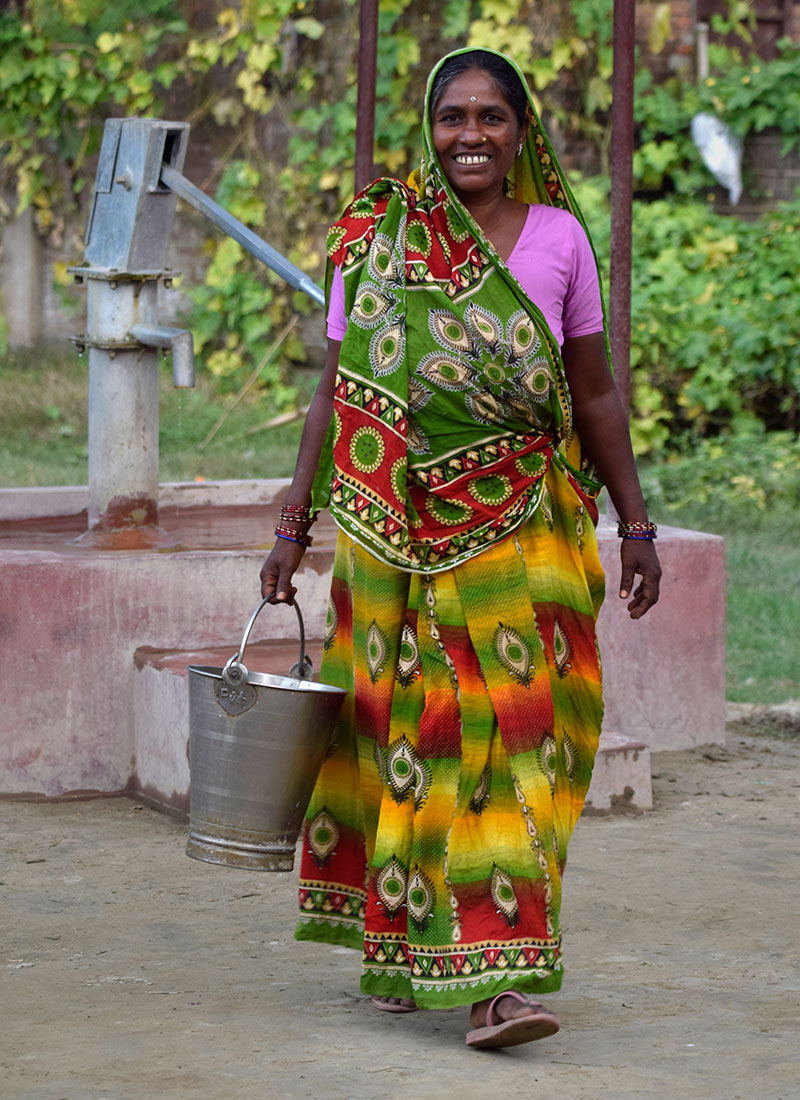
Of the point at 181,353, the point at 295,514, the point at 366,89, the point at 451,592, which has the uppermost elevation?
the point at 366,89

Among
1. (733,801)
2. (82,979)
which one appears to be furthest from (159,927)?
(733,801)

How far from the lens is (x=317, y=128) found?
999 cm

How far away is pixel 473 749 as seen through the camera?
2.72 m

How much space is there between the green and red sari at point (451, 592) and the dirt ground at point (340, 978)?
186 millimetres

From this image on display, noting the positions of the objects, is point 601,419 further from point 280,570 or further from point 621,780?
point 621,780

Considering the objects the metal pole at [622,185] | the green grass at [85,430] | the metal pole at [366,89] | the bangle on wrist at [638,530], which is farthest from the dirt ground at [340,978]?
the green grass at [85,430]

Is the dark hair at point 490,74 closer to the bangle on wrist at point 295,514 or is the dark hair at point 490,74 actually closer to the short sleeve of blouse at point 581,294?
the short sleeve of blouse at point 581,294

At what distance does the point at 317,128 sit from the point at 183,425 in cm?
193

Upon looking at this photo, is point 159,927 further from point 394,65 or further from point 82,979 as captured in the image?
point 394,65

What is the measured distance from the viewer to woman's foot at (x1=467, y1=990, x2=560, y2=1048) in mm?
2562

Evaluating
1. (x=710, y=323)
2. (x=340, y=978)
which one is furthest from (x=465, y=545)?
(x=710, y=323)

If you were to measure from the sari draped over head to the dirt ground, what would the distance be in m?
0.78

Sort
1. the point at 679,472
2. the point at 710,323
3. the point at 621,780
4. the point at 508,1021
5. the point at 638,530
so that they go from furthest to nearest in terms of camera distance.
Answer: the point at 710,323, the point at 679,472, the point at 621,780, the point at 638,530, the point at 508,1021

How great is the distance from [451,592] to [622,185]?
2.17 metres
